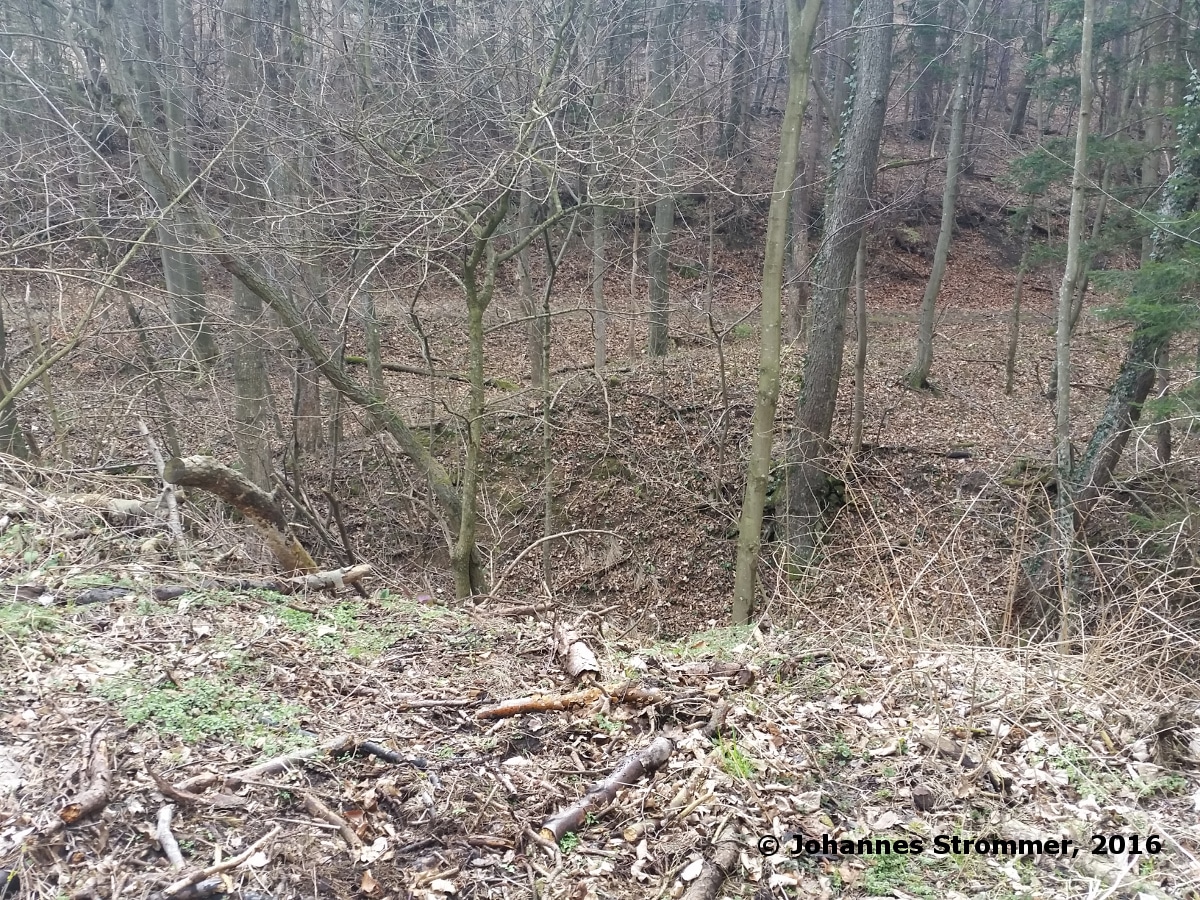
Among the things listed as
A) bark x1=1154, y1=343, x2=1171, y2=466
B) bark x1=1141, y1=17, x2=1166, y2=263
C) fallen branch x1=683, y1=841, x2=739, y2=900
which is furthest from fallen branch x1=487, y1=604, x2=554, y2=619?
bark x1=1141, y1=17, x2=1166, y2=263

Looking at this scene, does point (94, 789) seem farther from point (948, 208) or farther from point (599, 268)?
point (948, 208)

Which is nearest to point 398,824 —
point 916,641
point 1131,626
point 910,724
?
point 910,724

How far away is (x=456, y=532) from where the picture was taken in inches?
310

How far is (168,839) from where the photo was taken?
7.70 feet

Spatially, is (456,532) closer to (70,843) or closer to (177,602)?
(177,602)

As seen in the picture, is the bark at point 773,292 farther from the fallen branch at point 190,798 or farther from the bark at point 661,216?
the fallen branch at point 190,798

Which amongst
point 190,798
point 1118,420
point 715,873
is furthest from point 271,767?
point 1118,420

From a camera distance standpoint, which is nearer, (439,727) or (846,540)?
(439,727)

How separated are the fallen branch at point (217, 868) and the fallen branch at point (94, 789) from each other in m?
0.44

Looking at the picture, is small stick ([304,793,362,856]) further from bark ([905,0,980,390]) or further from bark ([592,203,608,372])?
bark ([905,0,980,390])

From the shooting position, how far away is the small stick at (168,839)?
2281 millimetres

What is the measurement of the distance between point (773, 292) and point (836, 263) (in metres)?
3.39

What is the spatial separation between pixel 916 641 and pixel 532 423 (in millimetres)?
8277

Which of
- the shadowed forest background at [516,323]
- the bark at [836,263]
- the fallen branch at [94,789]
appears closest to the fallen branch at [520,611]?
the shadowed forest background at [516,323]
